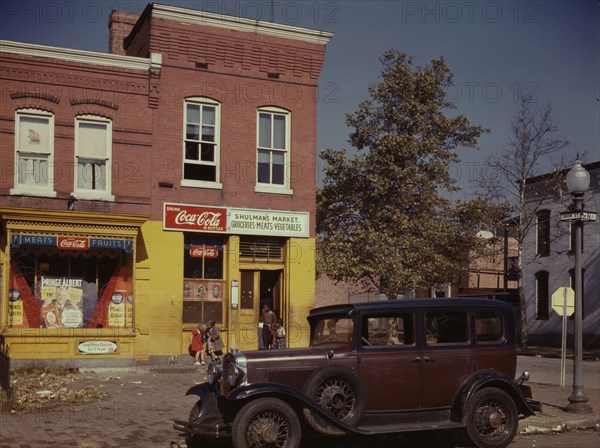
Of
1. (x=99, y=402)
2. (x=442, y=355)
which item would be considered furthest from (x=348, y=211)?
(x=442, y=355)

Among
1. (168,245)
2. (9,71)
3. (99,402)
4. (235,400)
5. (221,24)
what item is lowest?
(99,402)

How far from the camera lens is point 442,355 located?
11109mm

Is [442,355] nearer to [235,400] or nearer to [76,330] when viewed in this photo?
[235,400]

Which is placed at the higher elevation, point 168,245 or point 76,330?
point 168,245

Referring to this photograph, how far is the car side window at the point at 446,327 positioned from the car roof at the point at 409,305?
Answer: 0.42ft

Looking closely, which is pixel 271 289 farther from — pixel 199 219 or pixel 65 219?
pixel 65 219

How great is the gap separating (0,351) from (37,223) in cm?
654

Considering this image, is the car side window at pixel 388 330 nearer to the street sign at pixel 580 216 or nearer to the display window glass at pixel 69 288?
the street sign at pixel 580 216

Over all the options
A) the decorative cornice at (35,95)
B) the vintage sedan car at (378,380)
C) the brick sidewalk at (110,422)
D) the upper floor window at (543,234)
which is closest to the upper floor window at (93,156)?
the decorative cornice at (35,95)

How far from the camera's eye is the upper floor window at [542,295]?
127ft

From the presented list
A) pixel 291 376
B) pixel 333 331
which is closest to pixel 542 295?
pixel 333 331

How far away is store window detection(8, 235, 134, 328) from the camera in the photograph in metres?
20.2

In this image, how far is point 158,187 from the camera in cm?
2178

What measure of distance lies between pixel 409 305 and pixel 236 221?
12009 millimetres
